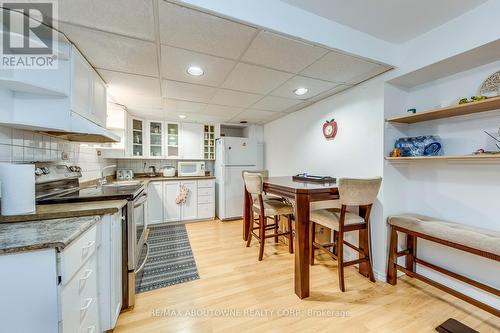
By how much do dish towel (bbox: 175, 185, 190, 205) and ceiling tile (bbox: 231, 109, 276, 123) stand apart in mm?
1636

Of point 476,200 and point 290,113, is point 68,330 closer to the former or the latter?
point 476,200

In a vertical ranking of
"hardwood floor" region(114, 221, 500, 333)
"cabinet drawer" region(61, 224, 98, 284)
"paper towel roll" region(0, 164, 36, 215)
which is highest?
"paper towel roll" region(0, 164, 36, 215)

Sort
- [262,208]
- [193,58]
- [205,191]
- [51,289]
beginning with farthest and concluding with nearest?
[205,191], [262,208], [193,58], [51,289]

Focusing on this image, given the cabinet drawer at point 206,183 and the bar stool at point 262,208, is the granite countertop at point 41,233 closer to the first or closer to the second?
the bar stool at point 262,208

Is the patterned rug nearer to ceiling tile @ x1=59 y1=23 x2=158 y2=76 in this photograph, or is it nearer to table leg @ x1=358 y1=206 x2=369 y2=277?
table leg @ x1=358 y1=206 x2=369 y2=277

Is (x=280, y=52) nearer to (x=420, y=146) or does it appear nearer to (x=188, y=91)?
(x=188, y=91)

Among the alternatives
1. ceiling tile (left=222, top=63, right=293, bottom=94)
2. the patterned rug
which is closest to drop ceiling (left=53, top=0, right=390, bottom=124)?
ceiling tile (left=222, top=63, right=293, bottom=94)

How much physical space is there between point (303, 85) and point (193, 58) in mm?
1229

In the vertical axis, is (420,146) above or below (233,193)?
above

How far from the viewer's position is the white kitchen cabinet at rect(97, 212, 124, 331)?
1289mm

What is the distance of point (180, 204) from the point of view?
12.3 feet

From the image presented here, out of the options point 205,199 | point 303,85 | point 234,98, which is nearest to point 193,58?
point 234,98

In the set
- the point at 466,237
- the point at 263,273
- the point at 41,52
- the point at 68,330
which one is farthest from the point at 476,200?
the point at 41,52

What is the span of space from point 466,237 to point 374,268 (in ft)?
2.86
